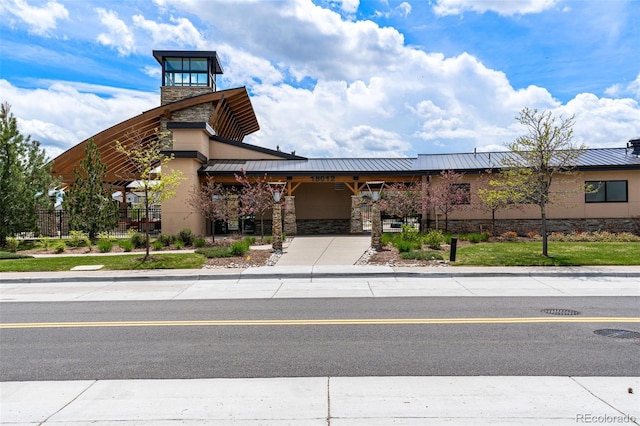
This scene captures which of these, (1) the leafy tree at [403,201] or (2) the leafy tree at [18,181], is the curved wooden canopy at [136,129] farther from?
(1) the leafy tree at [403,201]

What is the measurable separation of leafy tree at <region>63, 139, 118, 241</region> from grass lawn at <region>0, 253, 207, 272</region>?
205 inches

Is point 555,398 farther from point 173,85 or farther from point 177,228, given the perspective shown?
point 173,85

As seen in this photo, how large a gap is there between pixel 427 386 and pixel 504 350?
1.79 meters

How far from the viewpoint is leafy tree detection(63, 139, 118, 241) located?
2233 centimetres

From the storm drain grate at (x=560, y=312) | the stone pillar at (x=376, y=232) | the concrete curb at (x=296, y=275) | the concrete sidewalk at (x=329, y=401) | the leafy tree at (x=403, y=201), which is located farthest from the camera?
the leafy tree at (x=403, y=201)

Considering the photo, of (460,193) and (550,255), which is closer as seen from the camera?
(550,255)

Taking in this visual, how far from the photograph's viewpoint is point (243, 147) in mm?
29188

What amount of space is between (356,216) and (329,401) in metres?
22.2

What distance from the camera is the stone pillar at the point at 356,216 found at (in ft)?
86.3

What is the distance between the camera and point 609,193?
25.0 m

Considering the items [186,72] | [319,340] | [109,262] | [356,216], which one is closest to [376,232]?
[356,216]

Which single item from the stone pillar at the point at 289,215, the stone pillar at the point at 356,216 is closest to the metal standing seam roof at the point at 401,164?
the stone pillar at the point at 356,216

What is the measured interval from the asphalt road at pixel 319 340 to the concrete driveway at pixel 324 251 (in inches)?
261

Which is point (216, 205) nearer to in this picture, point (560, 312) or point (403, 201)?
point (403, 201)
